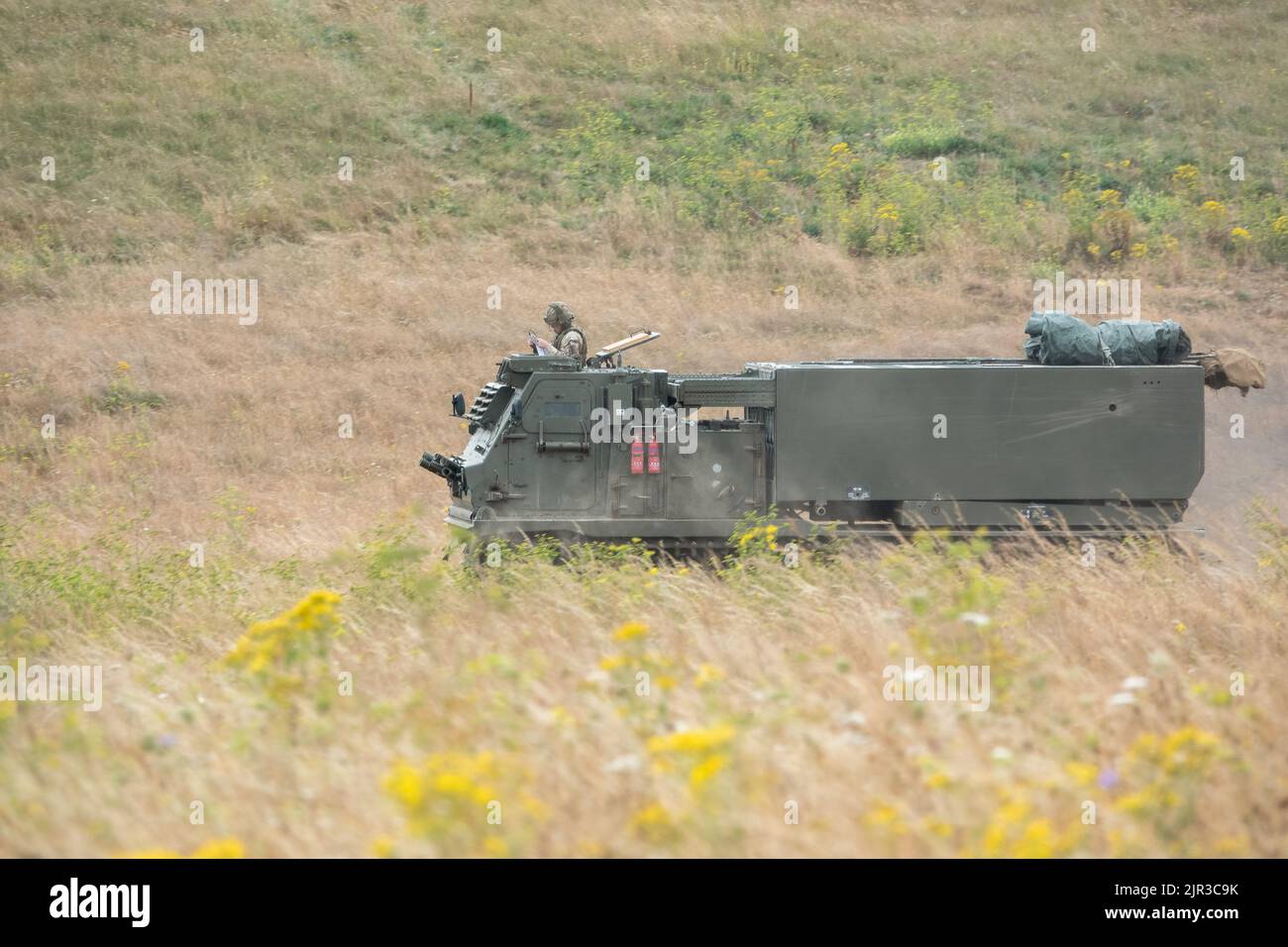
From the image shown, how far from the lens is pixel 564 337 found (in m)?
12.3

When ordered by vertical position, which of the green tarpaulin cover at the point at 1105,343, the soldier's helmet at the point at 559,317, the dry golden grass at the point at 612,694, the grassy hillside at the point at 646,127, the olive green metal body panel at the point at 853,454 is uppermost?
the grassy hillside at the point at 646,127

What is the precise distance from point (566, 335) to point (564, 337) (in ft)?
0.09

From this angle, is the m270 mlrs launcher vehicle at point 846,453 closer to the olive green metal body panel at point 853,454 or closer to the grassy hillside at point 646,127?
the olive green metal body panel at point 853,454

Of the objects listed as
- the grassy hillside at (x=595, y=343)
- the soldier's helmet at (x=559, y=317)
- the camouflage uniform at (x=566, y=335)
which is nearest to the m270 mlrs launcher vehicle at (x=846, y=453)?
the grassy hillside at (x=595, y=343)

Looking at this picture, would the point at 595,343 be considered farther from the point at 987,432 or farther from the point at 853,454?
the point at 987,432

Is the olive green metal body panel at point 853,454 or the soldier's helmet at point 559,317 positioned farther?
the soldier's helmet at point 559,317

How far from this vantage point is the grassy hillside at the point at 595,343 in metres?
5.38

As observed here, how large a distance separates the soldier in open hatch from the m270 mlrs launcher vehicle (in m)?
0.72

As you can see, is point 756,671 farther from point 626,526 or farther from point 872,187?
point 872,187

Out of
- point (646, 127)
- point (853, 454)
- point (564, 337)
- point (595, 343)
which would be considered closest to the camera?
point (853, 454)

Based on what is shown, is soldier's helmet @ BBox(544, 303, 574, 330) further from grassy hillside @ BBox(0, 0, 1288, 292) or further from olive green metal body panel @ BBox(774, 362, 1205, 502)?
grassy hillside @ BBox(0, 0, 1288, 292)

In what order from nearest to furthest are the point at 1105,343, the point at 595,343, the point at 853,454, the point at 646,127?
the point at 853,454 < the point at 1105,343 < the point at 595,343 < the point at 646,127

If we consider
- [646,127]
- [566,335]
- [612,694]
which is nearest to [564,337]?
[566,335]

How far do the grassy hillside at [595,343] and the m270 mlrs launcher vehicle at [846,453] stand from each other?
2.06 ft
